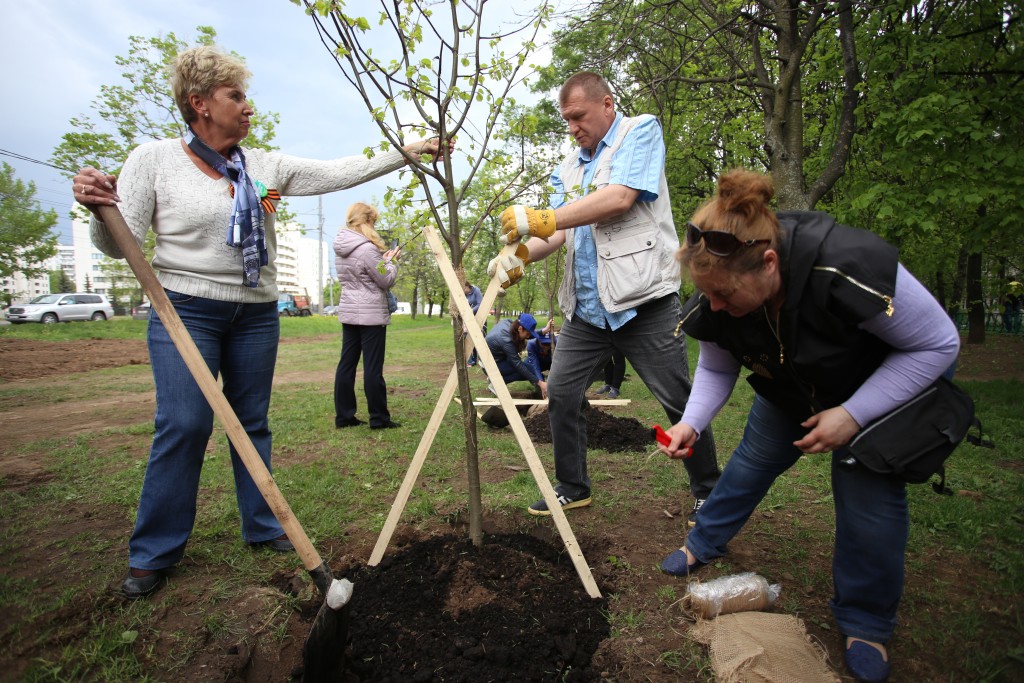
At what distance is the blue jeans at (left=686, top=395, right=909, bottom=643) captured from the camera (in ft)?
Result: 5.87

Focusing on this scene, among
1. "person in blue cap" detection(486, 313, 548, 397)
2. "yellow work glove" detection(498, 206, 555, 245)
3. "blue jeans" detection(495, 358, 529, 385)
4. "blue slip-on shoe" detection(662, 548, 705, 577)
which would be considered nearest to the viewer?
"yellow work glove" detection(498, 206, 555, 245)

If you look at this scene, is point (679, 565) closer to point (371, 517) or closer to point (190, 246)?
point (371, 517)

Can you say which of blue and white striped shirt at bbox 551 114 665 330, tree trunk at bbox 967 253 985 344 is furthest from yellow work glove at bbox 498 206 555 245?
tree trunk at bbox 967 253 985 344

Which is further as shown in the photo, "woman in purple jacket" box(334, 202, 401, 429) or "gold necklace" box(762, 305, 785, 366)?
"woman in purple jacket" box(334, 202, 401, 429)

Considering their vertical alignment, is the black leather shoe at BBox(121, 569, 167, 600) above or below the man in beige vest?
below

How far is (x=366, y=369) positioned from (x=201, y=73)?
3202 mm

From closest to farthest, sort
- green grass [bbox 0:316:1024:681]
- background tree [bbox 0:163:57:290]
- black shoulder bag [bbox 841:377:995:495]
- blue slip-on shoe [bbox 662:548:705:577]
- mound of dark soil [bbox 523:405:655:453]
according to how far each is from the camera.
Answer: black shoulder bag [bbox 841:377:995:495], green grass [bbox 0:316:1024:681], blue slip-on shoe [bbox 662:548:705:577], mound of dark soil [bbox 523:405:655:453], background tree [bbox 0:163:57:290]

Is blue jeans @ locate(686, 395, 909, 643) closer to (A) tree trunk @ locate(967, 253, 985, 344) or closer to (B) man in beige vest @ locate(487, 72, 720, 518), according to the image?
(B) man in beige vest @ locate(487, 72, 720, 518)

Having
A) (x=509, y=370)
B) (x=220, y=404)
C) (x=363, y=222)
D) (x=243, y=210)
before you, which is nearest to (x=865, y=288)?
(x=220, y=404)

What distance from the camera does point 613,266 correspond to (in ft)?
8.87

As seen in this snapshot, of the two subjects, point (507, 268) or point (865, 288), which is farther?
point (507, 268)

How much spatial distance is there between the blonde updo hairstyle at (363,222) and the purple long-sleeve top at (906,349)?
14.6 feet

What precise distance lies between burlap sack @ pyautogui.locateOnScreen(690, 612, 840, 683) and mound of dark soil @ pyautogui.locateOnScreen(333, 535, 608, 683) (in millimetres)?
404

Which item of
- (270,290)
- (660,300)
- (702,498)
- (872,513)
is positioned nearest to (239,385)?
(270,290)
